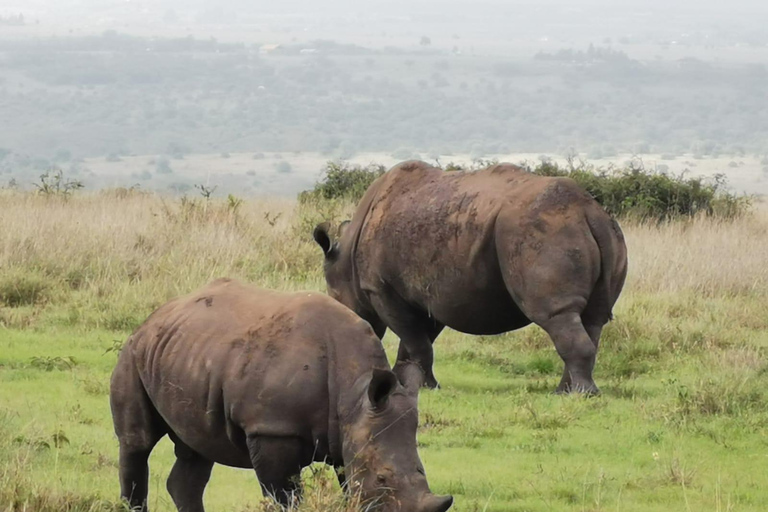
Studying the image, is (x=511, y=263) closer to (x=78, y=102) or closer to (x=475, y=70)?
(x=78, y=102)

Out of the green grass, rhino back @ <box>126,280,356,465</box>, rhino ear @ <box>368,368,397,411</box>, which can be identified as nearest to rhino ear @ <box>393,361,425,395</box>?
rhino ear @ <box>368,368,397,411</box>

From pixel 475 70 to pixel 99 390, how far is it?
18418 cm

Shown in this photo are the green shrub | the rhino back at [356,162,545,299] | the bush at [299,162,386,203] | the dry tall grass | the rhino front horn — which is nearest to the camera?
the rhino front horn

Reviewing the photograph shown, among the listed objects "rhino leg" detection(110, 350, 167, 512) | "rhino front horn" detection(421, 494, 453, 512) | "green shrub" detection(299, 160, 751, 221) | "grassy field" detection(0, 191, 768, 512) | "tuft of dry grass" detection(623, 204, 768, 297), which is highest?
"rhino front horn" detection(421, 494, 453, 512)

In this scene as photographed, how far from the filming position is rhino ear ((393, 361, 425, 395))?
6.27 m

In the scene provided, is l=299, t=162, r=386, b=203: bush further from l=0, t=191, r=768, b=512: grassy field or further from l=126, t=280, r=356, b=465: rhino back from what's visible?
l=126, t=280, r=356, b=465: rhino back

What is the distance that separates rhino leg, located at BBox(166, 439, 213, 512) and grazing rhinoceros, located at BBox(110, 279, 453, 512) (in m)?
0.15

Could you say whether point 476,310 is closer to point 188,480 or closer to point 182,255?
point 188,480

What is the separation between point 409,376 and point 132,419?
1.51 meters

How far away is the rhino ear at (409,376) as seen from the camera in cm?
627

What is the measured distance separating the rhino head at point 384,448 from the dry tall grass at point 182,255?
7787 millimetres

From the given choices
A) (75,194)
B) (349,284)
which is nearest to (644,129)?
(75,194)

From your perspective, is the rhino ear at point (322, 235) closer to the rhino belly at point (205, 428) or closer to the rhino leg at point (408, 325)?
the rhino leg at point (408, 325)

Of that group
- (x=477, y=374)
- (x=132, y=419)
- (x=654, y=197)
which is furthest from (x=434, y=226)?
(x=654, y=197)
